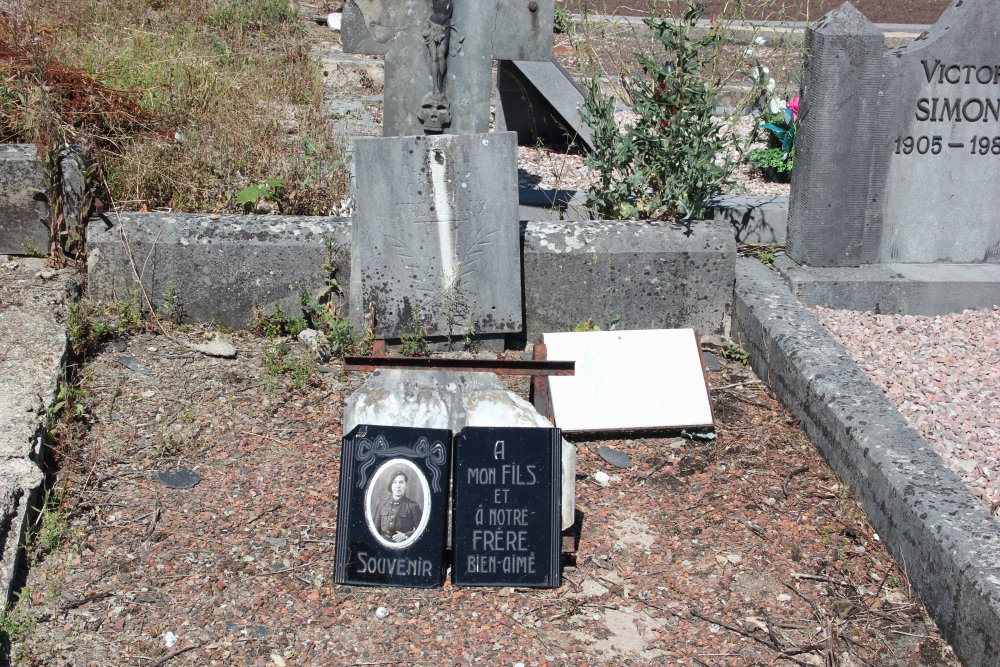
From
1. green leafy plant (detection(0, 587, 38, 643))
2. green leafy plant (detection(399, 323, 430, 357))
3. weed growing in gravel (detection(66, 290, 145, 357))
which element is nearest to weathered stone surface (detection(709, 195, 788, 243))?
green leafy plant (detection(399, 323, 430, 357))

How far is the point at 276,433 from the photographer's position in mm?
3834

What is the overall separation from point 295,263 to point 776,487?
238cm

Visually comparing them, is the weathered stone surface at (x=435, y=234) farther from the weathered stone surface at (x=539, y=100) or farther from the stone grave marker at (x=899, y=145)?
the weathered stone surface at (x=539, y=100)

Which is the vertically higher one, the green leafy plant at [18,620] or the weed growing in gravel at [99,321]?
the weed growing in gravel at [99,321]

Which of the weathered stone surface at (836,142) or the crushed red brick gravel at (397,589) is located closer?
the crushed red brick gravel at (397,589)

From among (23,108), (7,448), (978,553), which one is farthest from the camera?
(23,108)

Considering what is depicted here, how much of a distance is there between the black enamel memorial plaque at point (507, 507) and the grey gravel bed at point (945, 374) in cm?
164

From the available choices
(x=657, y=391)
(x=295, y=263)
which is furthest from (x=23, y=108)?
(x=657, y=391)

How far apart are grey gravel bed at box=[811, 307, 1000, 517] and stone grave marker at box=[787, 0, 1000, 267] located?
1.41ft

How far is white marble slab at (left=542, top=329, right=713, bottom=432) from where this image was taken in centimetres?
399

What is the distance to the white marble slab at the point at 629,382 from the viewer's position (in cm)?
399

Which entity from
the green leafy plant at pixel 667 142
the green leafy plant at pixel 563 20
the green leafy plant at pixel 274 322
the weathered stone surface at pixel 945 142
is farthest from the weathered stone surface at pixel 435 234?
the green leafy plant at pixel 563 20

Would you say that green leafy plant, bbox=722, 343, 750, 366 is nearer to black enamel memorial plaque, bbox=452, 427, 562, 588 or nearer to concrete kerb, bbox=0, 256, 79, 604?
black enamel memorial plaque, bbox=452, 427, 562, 588

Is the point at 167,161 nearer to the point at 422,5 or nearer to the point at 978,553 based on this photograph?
the point at 422,5
